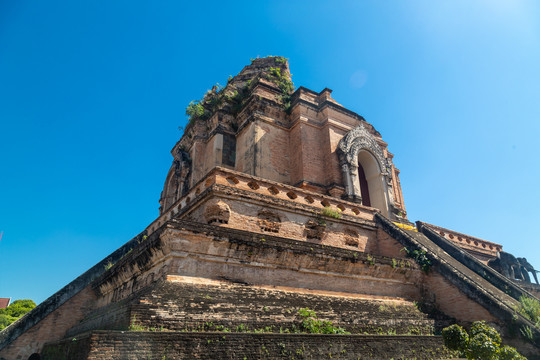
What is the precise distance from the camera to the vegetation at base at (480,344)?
238 inches

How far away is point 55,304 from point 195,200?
14.6 feet

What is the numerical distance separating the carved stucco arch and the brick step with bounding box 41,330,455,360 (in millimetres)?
7786

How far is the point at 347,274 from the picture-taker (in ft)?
28.5

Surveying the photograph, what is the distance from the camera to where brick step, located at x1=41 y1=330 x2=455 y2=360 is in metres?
4.88

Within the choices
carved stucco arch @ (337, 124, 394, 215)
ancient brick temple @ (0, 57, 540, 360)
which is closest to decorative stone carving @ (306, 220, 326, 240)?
ancient brick temple @ (0, 57, 540, 360)

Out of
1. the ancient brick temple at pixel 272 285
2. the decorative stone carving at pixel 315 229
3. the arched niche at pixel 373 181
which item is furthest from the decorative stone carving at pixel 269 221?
the arched niche at pixel 373 181

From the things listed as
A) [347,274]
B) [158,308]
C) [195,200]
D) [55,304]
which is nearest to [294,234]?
[347,274]

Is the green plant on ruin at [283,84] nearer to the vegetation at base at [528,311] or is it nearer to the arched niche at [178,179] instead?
the arched niche at [178,179]

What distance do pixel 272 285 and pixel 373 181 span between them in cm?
1053

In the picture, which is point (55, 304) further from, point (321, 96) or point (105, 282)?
point (321, 96)

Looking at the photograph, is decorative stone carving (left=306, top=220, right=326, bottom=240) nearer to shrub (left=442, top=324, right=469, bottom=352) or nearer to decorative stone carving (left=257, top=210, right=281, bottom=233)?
decorative stone carving (left=257, top=210, right=281, bottom=233)

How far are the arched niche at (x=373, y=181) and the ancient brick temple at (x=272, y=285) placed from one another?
3.25ft

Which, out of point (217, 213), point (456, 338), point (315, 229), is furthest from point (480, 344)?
point (217, 213)

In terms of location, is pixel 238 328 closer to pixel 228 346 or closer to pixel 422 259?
pixel 228 346
